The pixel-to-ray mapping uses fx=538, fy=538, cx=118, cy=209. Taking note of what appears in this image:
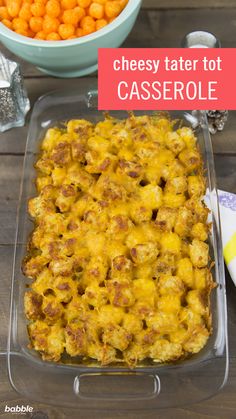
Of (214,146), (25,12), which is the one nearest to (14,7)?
(25,12)

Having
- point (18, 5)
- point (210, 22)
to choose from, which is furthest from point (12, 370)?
point (210, 22)

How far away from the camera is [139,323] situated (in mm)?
839

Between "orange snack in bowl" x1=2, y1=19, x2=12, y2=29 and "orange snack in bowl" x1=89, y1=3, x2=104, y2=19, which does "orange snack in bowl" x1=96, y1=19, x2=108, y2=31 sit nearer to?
"orange snack in bowl" x1=89, y1=3, x2=104, y2=19

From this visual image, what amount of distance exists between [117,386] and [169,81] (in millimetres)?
608

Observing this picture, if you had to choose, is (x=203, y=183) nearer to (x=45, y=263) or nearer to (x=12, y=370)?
(x=45, y=263)

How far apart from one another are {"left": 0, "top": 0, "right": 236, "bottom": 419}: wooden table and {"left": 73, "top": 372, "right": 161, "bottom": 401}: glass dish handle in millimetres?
52

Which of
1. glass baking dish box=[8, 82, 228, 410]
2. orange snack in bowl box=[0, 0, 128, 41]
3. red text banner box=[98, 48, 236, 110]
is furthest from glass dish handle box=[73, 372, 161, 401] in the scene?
Result: orange snack in bowl box=[0, 0, 128, 41]

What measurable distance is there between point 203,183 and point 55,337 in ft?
1.21

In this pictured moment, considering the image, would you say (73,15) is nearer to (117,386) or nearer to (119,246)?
(119,246)

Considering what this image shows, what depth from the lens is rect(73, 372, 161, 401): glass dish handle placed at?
33.6 inches

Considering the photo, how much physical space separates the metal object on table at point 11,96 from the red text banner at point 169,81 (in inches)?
6.5

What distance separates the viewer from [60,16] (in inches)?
41.4

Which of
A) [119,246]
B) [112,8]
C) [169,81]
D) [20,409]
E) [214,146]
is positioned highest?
[112,8]

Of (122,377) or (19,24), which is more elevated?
(19,24)
